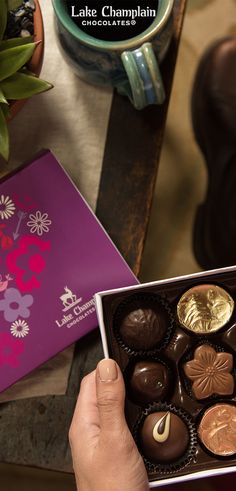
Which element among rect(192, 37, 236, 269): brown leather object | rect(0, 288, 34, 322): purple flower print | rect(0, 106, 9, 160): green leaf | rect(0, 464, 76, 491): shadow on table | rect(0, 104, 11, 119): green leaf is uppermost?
rect(0, 104, 11, 119): green leaf

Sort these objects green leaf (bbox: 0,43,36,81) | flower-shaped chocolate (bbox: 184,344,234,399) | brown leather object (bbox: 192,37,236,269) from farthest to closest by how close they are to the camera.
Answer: brown leather object (bbox: 192,37,236,269), flower-shaped chocolate (bbox: 184,344,234,399), green leaf (bbox: 0,43,36,81)

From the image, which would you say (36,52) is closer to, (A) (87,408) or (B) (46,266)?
(B) (46,266)

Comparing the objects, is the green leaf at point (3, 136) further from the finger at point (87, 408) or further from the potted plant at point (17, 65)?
the finger at point (87, 408)

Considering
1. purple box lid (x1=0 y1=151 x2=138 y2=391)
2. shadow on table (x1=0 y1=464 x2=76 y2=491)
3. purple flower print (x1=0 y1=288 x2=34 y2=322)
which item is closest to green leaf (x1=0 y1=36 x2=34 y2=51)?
purple box lid (x1=0 y1=151 x2=138 y2=391)

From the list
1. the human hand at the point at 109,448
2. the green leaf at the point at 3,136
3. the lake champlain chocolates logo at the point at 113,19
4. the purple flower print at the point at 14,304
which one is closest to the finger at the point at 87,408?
the human hand at the point at 109,448

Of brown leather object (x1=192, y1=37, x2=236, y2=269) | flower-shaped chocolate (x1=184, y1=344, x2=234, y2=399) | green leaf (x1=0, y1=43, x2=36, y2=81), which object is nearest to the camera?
green leaf (x1=0, y1=43, x2=36, y2=81)

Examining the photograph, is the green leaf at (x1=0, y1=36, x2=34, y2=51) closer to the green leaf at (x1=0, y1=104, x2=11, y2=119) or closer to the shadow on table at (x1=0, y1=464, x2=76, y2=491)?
the green leaf at (x1=0, y1=104, x2=11, y2=119)

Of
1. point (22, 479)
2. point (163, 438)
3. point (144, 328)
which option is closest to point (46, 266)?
point (144, 328)
